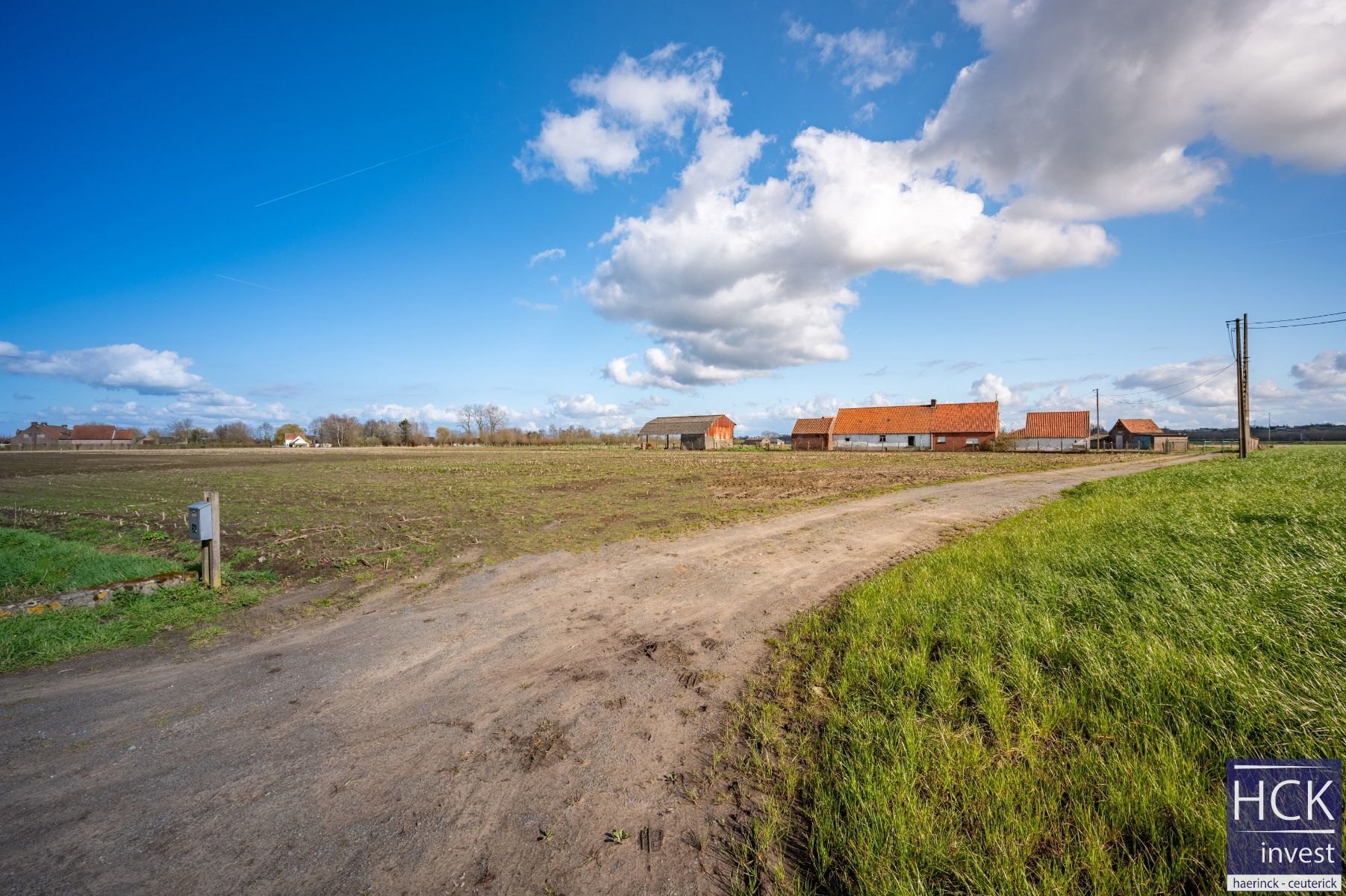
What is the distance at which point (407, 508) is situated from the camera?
16.7 metres

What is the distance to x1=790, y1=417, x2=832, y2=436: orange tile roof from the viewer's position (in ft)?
257

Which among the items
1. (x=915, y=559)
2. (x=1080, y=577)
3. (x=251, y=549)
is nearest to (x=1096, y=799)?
(x=1080, y=577)

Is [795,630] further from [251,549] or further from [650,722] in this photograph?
[251,549]

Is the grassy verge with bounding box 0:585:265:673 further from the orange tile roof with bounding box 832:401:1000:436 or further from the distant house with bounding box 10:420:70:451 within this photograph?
the distant house with bounding box 10:420:70:451

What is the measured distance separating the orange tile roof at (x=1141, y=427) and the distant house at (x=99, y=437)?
19769 cm

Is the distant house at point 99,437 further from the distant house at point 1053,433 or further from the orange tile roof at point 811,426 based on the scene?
the distant house at point 1053,433

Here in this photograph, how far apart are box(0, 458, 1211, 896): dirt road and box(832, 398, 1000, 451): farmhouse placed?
70.6 meters

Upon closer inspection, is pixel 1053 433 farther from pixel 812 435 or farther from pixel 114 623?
pixel 114 623

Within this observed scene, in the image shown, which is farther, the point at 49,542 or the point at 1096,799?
the point at 49,542

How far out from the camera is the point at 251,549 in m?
10.7

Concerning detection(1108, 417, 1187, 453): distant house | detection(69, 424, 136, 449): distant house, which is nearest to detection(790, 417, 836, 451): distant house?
detection(1108, 417, 1187, 453): distant house

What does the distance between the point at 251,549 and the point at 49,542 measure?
16.0 ft

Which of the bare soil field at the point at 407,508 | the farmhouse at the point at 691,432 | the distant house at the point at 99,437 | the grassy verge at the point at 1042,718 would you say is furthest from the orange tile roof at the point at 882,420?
the distant house at the point at 99,437

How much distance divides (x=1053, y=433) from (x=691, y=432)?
50.0 meters
